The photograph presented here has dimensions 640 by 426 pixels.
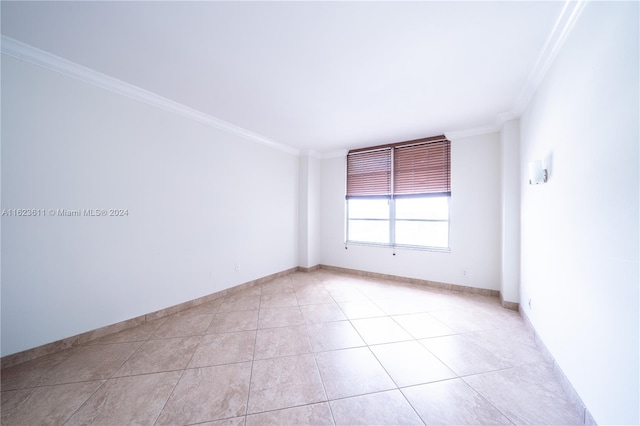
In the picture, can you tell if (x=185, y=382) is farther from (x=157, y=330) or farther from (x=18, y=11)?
(x=18, y=11)

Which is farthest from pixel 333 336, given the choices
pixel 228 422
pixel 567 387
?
pixel 567 387

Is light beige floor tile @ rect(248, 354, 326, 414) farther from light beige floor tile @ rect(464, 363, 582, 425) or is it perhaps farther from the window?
the window

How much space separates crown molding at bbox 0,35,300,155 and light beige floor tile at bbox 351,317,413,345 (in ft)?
Result: 11.7

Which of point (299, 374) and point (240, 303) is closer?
point (299, 374)

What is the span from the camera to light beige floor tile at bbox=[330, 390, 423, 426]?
4.69 feet

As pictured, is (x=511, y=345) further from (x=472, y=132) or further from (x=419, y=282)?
(x=472, y=132)

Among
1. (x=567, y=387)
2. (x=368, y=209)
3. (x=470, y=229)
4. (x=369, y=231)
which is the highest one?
(x=368, y=209)

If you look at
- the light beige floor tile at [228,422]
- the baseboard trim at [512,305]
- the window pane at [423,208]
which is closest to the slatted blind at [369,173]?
the window pane at [423,208]

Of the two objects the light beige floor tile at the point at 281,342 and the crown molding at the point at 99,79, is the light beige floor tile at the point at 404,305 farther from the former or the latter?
the crown molding at the point at 99,79

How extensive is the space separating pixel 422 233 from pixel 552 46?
3.02 metres

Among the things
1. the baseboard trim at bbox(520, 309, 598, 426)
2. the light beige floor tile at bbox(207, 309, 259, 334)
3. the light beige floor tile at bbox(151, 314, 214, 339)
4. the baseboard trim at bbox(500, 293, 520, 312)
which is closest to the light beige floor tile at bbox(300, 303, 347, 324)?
the light beige floor tile at bbox(207, 309, 259, 334)

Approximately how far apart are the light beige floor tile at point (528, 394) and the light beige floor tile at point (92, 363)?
10.0 feet

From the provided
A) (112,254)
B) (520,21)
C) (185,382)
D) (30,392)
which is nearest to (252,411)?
(185,382)

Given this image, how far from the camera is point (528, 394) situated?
64.6 inches
